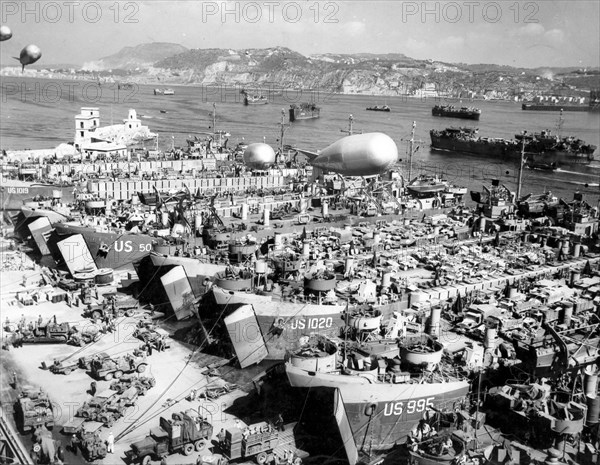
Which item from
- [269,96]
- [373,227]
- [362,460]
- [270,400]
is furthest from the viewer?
[269,96]

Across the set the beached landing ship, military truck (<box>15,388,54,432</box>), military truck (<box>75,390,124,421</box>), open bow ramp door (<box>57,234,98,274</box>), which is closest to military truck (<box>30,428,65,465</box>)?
military truck (<box>15,388,54,432</box>)

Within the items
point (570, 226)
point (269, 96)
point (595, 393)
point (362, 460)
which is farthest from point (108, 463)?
point (269, 96)

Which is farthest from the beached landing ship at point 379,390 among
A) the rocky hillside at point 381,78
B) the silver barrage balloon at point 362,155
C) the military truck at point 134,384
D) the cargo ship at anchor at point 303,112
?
the rocky hillside at point 381,78

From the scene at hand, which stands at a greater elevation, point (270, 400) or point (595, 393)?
point (595, 393)

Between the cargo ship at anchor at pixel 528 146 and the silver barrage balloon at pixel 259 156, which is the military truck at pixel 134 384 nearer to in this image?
the silver barrage balloon at pixel 259 156

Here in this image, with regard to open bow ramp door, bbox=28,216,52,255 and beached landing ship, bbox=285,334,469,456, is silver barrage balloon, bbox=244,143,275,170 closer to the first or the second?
open bow ramp door, bbox=28,216,52,255

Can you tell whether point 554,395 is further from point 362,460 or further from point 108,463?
point 108,463
